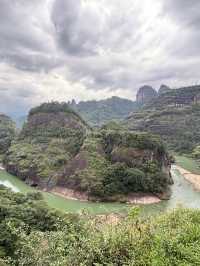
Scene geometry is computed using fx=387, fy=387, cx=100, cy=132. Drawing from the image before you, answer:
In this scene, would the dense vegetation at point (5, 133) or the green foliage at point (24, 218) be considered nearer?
the green foliage at point (24, 218)

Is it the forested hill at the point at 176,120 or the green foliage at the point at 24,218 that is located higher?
the forested hill at the point at 176,120

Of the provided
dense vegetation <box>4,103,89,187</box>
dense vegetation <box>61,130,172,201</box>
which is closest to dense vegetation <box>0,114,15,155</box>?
dense vegetation <box>4,103,89,187</box>

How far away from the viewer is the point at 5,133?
13662cm

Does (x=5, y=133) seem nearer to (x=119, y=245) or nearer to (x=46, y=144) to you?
(x=46, y=144)

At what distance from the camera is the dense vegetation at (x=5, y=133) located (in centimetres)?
11655

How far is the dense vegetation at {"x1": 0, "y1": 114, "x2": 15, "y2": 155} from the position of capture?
116550mm

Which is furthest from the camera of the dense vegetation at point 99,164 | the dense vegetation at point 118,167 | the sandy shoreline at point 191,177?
the sandy shoreline at point 191,177

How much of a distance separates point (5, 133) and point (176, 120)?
67.1 metres

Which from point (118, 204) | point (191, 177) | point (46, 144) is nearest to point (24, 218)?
point (118, 204)

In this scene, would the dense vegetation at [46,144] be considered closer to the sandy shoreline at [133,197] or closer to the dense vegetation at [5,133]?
the sandy shoreline at [133,197]

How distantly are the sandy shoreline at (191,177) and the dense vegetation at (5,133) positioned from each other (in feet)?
170

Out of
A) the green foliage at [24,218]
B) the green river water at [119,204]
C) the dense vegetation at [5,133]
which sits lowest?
the green river water at [119,204]

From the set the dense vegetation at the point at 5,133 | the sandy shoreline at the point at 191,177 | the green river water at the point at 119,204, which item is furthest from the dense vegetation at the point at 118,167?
the dense vegetation at the point at 5,133

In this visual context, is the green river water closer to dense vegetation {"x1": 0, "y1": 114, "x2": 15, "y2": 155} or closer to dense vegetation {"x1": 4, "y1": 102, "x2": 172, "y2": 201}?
dense vegetation {"x1": 4, "y1": 102, "x2": 172, "y2": 201}
